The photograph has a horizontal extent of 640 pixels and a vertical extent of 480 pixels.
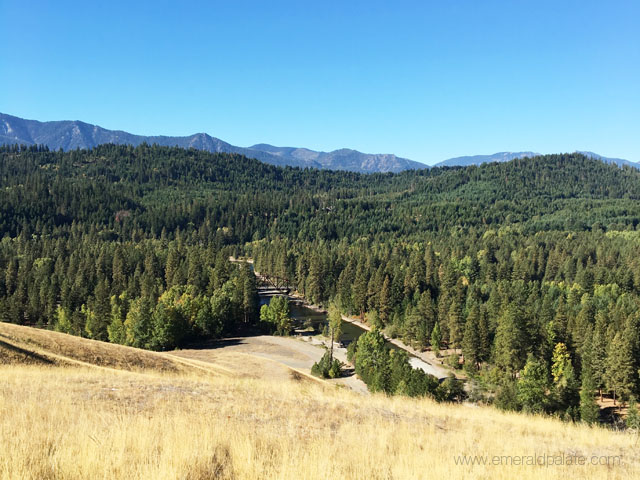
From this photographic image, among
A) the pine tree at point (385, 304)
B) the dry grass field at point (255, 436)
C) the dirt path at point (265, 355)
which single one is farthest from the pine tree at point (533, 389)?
the pine tree at point (385, 304)

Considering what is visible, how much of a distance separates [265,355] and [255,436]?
65.4 m

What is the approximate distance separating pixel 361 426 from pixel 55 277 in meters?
101

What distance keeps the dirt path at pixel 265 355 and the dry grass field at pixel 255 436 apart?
36.9 meters

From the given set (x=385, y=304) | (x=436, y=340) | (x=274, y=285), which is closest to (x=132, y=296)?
(x=385, y=304)

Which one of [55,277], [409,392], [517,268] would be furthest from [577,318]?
[55,277]

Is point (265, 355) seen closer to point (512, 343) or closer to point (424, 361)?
point (424, 361)

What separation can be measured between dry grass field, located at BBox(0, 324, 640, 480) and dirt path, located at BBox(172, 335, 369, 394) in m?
36.9

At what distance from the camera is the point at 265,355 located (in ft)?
244

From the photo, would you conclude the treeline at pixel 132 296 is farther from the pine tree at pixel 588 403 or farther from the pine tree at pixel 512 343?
the pine tree at pixel 588 403

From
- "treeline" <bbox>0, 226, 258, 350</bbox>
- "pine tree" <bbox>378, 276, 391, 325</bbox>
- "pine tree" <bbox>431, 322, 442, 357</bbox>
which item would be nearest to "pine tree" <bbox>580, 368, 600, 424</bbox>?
"pine tree" <bbox>431, 322, 442, 357</bbox>

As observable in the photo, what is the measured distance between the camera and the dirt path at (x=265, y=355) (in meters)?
59.7

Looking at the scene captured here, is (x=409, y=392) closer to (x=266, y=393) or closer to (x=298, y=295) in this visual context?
(x=266, y=393)

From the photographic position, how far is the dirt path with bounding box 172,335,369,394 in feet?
196

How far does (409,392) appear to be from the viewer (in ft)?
130
